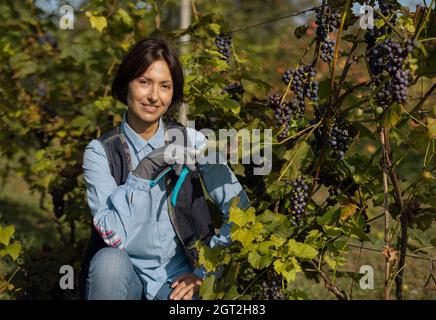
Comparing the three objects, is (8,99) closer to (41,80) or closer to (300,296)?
(41,80)

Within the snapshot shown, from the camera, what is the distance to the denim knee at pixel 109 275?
2020mm

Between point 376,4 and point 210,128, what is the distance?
38.7 inches

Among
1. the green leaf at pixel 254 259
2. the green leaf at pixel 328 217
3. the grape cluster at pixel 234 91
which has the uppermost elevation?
the grape cluster at pixel 234 91

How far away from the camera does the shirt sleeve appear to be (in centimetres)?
201

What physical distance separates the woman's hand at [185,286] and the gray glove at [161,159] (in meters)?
0.36

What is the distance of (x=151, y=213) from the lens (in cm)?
219

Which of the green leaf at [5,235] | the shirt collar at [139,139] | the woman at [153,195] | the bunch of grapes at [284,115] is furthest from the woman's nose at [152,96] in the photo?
the green leaf at [5,235]

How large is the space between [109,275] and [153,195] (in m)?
0.32

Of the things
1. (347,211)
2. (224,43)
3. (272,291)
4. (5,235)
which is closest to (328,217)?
(347,211)

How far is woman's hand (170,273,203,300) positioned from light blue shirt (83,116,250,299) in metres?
0.05

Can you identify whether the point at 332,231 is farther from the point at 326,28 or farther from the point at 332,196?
the point at 326,28

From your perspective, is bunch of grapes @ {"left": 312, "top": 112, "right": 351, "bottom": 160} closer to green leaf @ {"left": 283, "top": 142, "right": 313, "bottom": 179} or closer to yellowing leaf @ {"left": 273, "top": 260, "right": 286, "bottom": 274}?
green leaf @ {"left": 283, "top": 142, "right": 313, "bottom": 179}

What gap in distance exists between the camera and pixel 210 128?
273cm

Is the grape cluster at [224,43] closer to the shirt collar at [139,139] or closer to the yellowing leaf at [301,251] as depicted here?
the shirt collar at [139,139]
